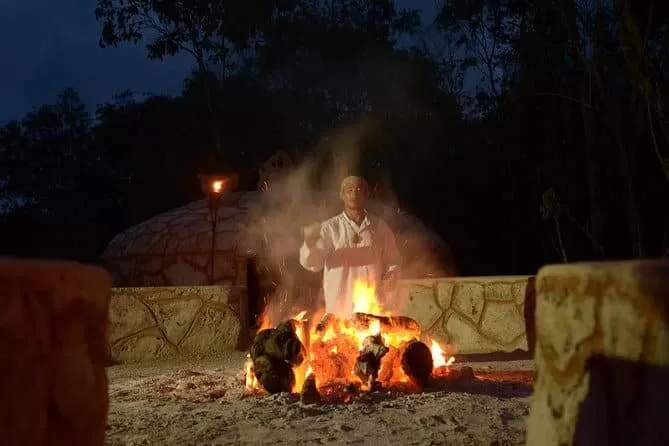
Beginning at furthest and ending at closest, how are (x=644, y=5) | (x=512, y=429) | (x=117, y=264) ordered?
(x=117, y=264), (x=644, y=5), (x=512, y=429)

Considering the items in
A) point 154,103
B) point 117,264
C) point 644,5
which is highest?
point 154,103

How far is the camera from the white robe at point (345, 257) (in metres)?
6.29

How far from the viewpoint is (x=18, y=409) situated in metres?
1.80

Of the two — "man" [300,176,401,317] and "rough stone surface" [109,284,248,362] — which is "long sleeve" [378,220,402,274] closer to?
"man" [300,176,401,317]

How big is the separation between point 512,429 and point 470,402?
30.3 inches

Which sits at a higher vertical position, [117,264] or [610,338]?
[117,264]

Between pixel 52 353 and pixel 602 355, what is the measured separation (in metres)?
1.56

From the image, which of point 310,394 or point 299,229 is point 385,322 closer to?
point 310,394

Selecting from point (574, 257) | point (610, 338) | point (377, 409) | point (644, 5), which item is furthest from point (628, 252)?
point (610, 338)

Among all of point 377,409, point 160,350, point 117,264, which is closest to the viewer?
point 377,409

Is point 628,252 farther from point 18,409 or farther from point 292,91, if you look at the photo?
point 18,409

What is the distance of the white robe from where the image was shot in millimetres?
6289

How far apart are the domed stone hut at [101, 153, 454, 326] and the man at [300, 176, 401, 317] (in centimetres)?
465

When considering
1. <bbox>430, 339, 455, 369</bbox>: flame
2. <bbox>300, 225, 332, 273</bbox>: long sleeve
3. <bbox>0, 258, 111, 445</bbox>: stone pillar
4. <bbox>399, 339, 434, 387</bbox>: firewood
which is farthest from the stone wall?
<bbox>0, 258, 111, 445</bbox>: stone pillar
